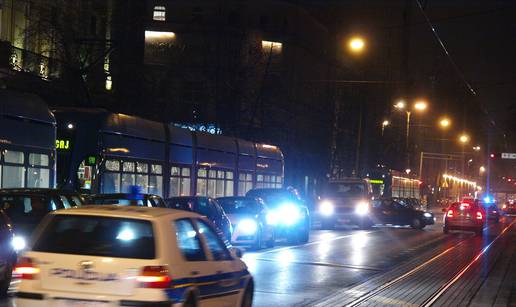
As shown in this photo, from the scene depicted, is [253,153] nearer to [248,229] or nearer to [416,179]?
[248,229]

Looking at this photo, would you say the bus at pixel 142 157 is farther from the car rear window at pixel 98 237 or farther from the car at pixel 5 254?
the car rear window at pixel 98 237

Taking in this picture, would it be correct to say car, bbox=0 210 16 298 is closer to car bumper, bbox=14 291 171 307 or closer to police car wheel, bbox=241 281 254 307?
police car wheel, bbox=241 281 254 307

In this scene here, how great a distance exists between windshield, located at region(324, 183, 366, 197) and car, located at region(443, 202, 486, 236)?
4936mm

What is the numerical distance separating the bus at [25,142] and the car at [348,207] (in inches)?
760

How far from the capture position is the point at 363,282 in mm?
15727

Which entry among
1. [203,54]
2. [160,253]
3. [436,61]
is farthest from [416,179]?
[160,253]

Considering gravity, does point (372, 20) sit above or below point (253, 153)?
above

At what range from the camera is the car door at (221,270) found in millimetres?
8727

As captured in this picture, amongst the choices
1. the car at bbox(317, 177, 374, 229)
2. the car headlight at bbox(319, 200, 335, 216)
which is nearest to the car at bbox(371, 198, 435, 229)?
the car at bbox(317, 177, 374, 229)

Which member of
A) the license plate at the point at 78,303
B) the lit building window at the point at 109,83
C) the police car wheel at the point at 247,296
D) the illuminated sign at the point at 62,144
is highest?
the lit building window at the point at 109,83

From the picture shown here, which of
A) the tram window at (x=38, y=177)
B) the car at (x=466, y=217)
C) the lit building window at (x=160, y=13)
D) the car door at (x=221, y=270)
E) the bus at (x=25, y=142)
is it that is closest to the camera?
the car door at (x=221, y=270)

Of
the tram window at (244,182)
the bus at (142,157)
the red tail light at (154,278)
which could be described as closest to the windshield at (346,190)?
the tram window at (244,182)

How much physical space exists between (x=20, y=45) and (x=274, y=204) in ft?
43.5

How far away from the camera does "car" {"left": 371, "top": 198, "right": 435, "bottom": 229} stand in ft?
129
